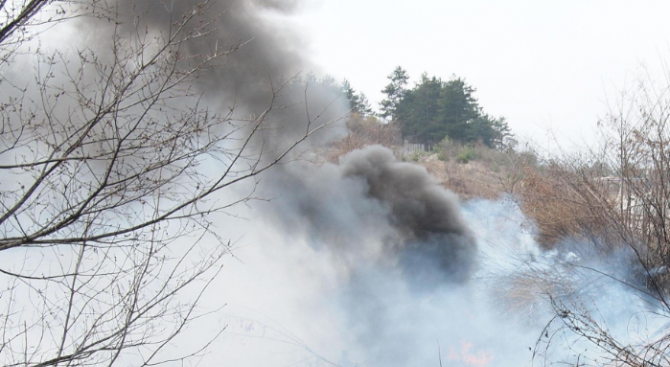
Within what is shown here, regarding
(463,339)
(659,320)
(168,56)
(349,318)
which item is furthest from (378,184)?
(168,56)

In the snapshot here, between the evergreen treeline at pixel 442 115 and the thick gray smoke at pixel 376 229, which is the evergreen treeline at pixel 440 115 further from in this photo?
the thick gray smoke at pixel 376 229

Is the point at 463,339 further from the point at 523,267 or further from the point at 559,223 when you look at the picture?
the point at 559,223

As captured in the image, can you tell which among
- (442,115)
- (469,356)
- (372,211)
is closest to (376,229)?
(372,211)

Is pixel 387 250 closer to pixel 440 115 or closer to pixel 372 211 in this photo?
pixel 372 211

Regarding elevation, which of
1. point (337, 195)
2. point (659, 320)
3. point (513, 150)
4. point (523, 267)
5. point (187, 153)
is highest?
point (513, 150)

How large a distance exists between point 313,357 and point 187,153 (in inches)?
439

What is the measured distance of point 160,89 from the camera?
11.7 ft

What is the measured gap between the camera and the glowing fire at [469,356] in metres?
11.5

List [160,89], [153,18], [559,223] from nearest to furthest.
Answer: [160,89] < [153,18] < [559,223]

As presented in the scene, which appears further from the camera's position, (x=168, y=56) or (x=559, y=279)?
(x=559, y=279)

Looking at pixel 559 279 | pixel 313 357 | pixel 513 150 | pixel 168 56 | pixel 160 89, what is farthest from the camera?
pixel 513 150

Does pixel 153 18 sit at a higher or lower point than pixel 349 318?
higher

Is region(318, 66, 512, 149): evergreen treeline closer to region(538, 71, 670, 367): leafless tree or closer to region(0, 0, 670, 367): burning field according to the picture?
region(0, 0, 670, 367): burning field

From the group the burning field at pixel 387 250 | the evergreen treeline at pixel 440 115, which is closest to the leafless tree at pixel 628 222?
the burning field at pixel 387 250
